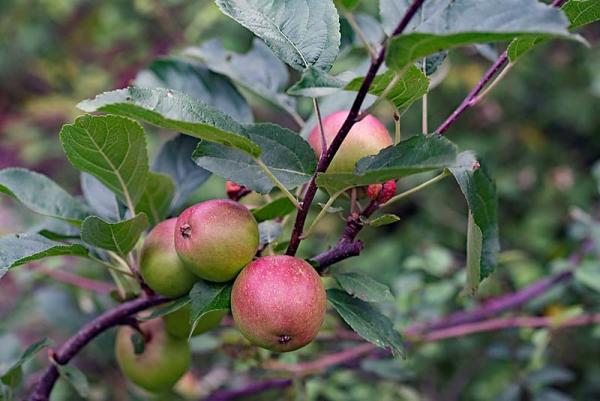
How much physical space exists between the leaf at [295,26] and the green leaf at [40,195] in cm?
28

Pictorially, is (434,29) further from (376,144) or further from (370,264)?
(370,264)

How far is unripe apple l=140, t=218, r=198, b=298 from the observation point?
0.67 meters

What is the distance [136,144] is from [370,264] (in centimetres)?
168

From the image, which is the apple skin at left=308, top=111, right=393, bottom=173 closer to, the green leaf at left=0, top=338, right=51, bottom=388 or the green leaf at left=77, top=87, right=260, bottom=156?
the green leaf at left=77, top=87, right=260, bottom=156

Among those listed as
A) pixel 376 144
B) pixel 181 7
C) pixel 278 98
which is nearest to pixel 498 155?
pixel 181 7

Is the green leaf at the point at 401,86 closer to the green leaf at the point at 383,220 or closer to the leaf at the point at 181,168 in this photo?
the green leaf at the point at 383,220

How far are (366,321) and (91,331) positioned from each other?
296 millimetres

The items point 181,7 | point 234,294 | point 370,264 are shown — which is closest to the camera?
point 234,294

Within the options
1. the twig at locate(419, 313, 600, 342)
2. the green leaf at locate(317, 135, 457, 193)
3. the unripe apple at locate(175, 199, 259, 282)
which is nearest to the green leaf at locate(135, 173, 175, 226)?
the unripe apple at locate(175, 199, 259, 282)

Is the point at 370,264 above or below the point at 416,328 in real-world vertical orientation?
below

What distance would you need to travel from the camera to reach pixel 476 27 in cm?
47

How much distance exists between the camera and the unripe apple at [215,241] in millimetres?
605

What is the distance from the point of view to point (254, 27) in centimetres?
61

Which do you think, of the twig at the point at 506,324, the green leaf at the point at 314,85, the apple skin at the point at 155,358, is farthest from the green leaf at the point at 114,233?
the twig at the point at 506,324
